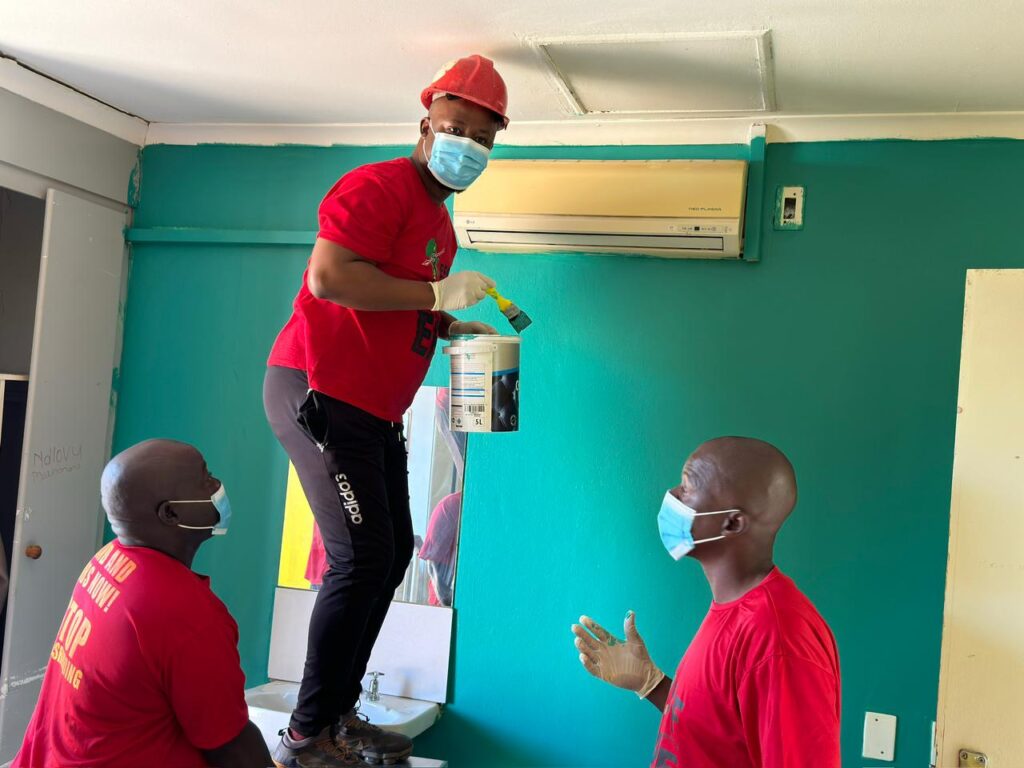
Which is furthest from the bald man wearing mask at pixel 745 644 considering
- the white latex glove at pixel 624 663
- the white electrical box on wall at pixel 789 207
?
the white electrical box on wall at pixel 789 207

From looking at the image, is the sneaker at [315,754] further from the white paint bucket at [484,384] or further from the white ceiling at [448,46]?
the white ceiling at [448,46]

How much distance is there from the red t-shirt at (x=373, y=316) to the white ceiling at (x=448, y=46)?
1.16ft

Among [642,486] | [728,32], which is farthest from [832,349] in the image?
[728,32]

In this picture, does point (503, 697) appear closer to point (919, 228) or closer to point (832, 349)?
point (832, 349)

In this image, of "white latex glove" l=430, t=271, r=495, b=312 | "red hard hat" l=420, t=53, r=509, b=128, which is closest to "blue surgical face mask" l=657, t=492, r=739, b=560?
"white latex glove" l=430, t=271, r=495, b=312

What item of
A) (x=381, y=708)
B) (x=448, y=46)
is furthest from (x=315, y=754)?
(x=448, y=46)

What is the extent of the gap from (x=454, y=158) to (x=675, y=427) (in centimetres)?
100

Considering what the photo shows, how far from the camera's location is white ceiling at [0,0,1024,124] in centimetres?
190

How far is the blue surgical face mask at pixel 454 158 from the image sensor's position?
202 centimetres

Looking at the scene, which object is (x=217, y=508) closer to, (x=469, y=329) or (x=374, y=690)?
(x=469, y=329)

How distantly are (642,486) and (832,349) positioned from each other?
620 millimetres

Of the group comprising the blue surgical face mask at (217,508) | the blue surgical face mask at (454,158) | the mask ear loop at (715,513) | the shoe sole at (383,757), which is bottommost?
the shoe sole at (383,757)

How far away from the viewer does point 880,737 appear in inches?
94.6

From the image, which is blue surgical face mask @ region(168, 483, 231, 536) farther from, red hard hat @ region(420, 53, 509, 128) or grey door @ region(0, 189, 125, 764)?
grey door @ region(0, 189, 125, 764)
